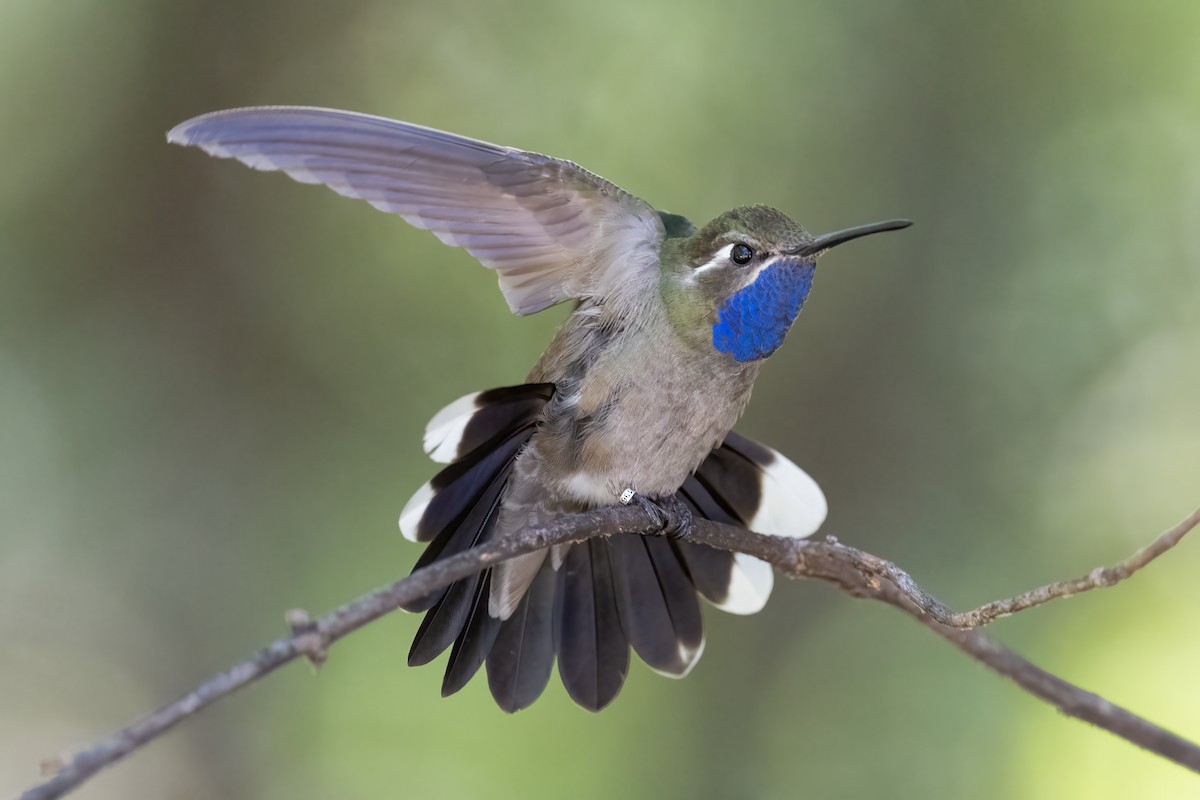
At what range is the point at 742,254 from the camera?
2.10 meters

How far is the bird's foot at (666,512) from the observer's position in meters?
2.24

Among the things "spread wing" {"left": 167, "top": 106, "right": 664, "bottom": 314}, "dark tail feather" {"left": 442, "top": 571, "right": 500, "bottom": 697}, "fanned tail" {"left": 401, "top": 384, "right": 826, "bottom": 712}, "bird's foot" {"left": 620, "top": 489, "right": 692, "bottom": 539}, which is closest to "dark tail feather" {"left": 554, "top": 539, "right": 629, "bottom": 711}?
"fanned tail" {"left": 401, "top": 384, "right": 826, "bottom": 712}

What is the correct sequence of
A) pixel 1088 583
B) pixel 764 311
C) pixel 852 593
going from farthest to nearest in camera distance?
1. pixel 764 311
2. pixel 852 593
3. pixel 1088 583

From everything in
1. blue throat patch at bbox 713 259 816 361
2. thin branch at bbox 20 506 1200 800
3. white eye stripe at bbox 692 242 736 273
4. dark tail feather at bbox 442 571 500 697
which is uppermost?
white eye stripe at bbox 692 242 736 273

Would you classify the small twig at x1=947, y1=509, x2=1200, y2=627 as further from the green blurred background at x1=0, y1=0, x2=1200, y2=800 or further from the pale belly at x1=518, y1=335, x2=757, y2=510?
the green blurred background at x1=0, y1=0, x2=1200, y2=800

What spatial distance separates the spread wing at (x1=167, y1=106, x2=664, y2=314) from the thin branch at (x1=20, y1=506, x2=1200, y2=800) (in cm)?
74

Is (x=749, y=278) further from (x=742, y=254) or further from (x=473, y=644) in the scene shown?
(x=473, y=644)

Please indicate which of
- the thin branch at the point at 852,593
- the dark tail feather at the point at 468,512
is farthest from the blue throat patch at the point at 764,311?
the thin branch at the point at 852,593

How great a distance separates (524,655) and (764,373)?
147 centimetres

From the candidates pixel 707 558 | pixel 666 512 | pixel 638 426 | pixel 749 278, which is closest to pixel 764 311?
pixel 749 278

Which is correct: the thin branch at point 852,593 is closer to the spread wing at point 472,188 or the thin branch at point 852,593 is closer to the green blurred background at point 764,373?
the spread wing at point 472,188

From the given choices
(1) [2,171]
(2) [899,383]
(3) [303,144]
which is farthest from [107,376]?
Answer: (2) [899,383]

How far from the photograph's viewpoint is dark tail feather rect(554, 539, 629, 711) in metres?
2.45

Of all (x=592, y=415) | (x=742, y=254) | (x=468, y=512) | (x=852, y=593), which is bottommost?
(x=852, y=593)
